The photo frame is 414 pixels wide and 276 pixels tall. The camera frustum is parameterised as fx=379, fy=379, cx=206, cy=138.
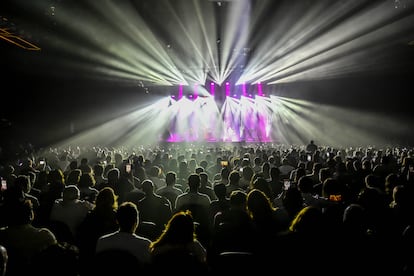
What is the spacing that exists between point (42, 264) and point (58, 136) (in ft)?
80.4

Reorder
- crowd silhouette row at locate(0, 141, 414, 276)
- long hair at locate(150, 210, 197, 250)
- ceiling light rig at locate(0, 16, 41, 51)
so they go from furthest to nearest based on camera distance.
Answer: ceiling light rig at locate(0, 16, 41, 51) → long hair at locate(150, 210, 197, 250) → crowd silhouette row at locate(0, 141, 414, 276)

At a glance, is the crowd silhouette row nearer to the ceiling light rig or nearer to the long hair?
the long hair

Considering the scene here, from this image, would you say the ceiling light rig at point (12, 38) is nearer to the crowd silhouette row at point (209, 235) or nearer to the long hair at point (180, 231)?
the crowd silhouette row at point (209, 235)

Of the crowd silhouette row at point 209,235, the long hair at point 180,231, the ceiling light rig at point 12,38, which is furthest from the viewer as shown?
the ceiling light rig at point 12,38

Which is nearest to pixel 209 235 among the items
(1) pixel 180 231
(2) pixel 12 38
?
A: (1) pixel 180 231

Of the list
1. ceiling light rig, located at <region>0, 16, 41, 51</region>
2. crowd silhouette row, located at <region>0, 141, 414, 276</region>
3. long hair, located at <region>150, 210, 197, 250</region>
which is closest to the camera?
crowd silhouette row, located at <region>0, 141, 414, 276</region>

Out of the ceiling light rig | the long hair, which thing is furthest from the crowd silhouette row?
the ceiling light rig

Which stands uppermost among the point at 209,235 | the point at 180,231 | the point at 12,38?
the point at 12,38

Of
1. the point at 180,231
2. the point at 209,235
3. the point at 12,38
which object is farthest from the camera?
the point at 12,38

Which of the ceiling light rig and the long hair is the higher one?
the ceiling light rig

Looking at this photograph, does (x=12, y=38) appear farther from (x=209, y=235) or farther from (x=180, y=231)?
(x=180, y=231)

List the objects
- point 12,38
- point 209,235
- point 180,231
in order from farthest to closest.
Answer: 1. point 12,38
2. point 209,235
3. point 180,231

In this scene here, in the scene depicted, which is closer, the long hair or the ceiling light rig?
the long hair

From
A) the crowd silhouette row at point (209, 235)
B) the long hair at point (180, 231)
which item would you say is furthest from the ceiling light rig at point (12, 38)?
the long hair at point (180, 231)
